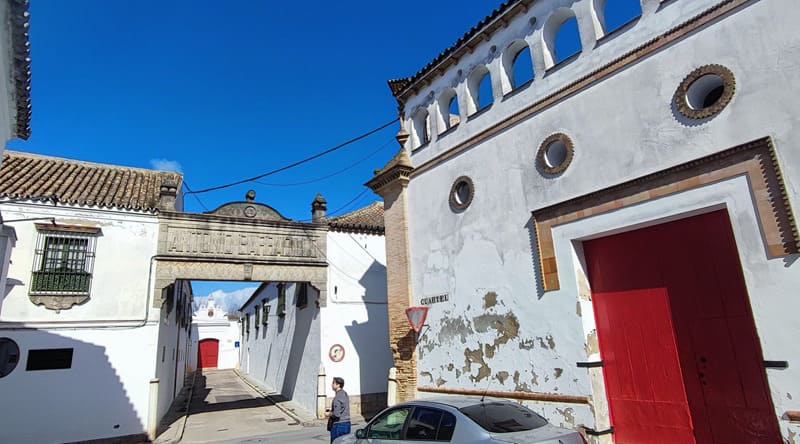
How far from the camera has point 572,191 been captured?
764cm

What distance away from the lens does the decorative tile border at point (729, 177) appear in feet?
17.5

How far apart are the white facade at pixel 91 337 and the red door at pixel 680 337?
11.0 meters

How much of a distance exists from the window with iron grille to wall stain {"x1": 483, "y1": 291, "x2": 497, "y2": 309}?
9.84 metres

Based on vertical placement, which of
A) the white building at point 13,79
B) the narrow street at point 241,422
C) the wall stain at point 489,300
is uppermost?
the white building at point 13,79

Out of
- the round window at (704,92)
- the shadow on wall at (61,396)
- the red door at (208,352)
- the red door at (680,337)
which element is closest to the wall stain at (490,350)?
the red door at (680,337)

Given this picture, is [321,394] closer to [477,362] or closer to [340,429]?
[477,362]

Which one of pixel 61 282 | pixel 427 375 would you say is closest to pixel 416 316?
pixel 427 375

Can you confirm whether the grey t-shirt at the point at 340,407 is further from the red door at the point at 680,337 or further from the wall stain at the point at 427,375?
the red door at the point at 680,337

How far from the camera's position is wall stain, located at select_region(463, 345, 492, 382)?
8.70 metres

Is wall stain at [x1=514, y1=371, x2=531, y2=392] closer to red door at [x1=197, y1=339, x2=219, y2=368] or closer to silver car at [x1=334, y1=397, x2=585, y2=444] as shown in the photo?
silver car at [x1=334, y1=397, x2=585, y2=444]

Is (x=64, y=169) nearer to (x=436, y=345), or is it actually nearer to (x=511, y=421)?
(x=436, y=345)

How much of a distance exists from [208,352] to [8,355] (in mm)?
31111

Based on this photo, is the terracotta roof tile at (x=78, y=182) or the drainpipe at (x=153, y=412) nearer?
the drainpipe at (x=153, y=412)

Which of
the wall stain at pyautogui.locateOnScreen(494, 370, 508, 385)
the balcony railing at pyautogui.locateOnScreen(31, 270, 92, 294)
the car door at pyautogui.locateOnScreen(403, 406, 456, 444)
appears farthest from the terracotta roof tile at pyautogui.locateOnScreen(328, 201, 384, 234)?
the car door at pyautogui.locateOnScreen(403, 406, 456, 444)
